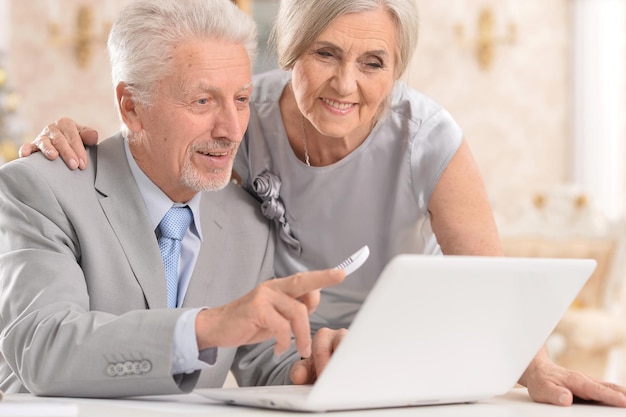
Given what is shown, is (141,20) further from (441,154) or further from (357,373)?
(357,373)

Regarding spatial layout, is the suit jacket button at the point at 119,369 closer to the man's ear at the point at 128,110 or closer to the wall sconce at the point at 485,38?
the man's ear at the point at 128,110

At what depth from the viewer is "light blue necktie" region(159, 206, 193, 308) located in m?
1.66

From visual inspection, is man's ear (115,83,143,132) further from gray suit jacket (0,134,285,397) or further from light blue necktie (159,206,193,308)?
light blue necktie (159,206,193,308)

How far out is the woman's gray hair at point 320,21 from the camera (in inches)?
67.7

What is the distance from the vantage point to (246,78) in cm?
166

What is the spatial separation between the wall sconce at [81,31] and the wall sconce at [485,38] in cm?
225

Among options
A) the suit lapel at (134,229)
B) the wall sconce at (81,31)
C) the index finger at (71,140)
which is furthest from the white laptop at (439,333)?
the wall sconce at (81,31)

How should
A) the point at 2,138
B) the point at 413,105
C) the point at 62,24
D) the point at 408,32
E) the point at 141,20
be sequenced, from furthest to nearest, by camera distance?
the point at 62,24, the point at 2,138, the point at 413,105, the point at 408,32, the point at 141,20

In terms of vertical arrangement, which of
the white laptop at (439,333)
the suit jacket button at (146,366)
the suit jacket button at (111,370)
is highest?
the white laptop at (439,333)

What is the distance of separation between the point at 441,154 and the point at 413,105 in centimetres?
16

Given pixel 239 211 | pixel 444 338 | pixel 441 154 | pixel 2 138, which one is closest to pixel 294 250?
pixel 239 211

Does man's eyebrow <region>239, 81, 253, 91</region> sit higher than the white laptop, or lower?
higher

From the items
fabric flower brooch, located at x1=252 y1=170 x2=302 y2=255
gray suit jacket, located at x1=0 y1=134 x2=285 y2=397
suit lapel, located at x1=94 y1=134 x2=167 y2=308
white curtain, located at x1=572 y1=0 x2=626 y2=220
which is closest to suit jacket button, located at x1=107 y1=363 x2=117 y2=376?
gray suit jacket, located at x1=0 y1=134 x2=285 y2=397

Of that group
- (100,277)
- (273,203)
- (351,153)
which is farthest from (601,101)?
(100,277)
